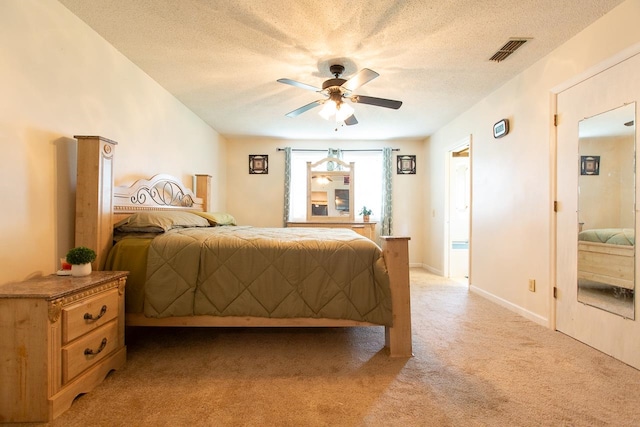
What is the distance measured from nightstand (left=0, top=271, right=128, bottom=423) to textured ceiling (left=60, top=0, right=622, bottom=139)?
1.89 meters

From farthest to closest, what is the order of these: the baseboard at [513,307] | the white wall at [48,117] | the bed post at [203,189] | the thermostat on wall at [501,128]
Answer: the bed post at [203,189]
the thermostat on wall at [501,128]
the baseboard at [513,307]
the white wall at [48,117]

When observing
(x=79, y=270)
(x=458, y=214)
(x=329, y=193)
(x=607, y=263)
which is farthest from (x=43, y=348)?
(x=458, y=214)

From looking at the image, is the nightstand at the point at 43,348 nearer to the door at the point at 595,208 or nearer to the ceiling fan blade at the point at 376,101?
the ceiling fan blade at the point at 376,101

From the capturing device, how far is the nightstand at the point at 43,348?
4.53ft

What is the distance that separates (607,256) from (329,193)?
3770 mm

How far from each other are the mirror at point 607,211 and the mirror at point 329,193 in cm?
332

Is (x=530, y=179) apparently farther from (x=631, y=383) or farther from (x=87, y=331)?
(x=87, y=331)

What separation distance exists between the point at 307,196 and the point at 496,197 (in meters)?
2.94

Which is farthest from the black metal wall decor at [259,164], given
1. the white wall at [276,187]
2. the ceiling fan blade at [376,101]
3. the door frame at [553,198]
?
the door frame at [553,198]

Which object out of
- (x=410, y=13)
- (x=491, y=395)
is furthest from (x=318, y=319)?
(x=410, y=13)

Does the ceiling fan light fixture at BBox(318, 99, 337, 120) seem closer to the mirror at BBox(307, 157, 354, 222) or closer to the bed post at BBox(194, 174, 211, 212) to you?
the bed post at BBox(194, 174, 211, 212)

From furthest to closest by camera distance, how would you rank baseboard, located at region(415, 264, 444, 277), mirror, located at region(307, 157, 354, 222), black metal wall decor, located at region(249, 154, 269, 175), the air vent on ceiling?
black metal wall decor, located at region(249, 154, 269, 175)
mirror, located at region(307, 157, 354, 222)
baseboard, located at region(415, 264, 444, 277)
the air vent on ceiling

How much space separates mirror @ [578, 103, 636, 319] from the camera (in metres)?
2.01

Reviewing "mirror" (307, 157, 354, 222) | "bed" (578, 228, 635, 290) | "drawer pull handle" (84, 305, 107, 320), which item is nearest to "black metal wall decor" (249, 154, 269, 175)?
"mirror" (307, 157, 354, 222)
